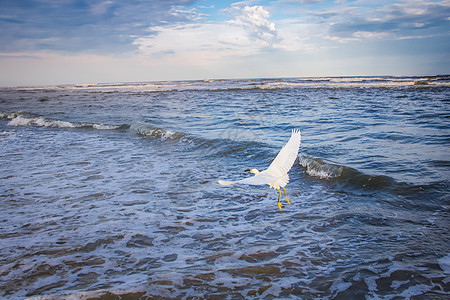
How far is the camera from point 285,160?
3096 millimetres

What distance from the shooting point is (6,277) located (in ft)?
10.2

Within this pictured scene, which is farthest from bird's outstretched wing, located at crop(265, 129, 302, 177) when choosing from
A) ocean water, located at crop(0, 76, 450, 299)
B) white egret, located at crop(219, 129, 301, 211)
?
ocean water, located at crop(0, 76, 450, 299)

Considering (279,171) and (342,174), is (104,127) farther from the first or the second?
(279,171)

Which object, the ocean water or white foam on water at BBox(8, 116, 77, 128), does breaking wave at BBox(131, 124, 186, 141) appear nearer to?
the ocean water

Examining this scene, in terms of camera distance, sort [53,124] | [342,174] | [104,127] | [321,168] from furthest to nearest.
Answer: [53,124] < [104,127] < [321,168] < [342,174]

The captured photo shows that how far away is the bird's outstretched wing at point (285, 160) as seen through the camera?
2990 mm

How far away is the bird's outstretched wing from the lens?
2990 millimetres

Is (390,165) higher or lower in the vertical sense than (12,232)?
higher

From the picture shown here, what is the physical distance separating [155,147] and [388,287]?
813 cm

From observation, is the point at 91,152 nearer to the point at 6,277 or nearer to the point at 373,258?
the point at 6,277

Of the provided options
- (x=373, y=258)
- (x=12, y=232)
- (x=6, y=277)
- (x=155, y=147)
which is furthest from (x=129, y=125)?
(x=373, y=258)

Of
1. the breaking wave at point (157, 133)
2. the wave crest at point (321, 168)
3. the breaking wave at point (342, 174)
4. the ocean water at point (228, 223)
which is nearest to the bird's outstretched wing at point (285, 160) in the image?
the ocean water at point (228, 223)

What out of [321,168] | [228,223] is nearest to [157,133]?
[321,168]

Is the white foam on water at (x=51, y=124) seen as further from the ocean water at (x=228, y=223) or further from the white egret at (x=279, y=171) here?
the white egret at (x=279, y=171)
